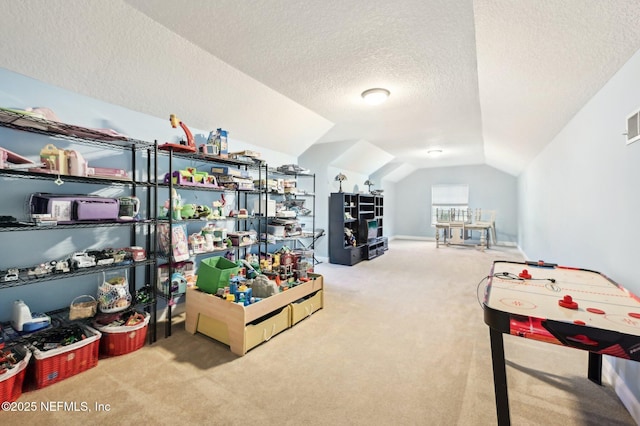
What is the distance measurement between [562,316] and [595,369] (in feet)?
3.78

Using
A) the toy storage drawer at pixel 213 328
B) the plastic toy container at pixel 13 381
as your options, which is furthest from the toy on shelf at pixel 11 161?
the toy storage drawer at pixel 213 328

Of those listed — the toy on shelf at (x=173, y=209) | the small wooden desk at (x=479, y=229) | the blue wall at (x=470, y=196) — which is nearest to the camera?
the toy on shelf at (x=173, y=209)

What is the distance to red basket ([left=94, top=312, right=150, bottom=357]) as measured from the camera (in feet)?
6.67

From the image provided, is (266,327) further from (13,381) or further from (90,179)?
(90,179)

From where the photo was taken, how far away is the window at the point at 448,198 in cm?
877

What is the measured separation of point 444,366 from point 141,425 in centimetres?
196

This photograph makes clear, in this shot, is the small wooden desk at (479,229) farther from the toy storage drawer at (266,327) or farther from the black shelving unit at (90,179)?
the black shelving unit at (90,179)

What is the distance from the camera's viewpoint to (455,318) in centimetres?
279

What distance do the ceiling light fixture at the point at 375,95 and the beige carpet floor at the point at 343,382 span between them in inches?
96.8

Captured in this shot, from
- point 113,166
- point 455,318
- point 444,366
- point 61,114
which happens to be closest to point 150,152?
point 113,166

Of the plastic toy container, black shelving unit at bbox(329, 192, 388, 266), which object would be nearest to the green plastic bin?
the plastic toy container

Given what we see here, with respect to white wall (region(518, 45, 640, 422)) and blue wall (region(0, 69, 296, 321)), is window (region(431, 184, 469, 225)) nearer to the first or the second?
white wall (region(518, 45, 640, 422))

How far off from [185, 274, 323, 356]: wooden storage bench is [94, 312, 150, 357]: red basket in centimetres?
45

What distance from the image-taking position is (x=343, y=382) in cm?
→ 177
